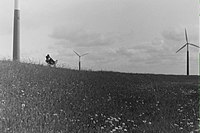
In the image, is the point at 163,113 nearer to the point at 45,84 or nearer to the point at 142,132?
the point at 142,132

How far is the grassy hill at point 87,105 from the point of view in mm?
10531

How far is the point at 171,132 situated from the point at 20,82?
8244 millimetres

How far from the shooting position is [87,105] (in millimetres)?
13195

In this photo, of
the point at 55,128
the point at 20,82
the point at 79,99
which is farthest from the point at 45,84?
the point at 55,128

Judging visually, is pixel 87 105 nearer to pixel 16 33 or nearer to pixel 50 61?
pixel 50 61

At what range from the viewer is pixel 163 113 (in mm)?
13211

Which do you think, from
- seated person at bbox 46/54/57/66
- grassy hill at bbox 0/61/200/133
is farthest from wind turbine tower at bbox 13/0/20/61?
grassy hill at bbox 0/61/200/133

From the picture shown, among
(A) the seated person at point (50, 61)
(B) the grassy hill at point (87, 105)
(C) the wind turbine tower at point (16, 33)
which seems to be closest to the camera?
(B) the grassy hill at point (87, 105)

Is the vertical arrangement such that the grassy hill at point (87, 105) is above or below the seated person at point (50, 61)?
below

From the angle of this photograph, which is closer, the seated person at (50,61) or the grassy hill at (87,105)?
the grassy hill at (87,105)

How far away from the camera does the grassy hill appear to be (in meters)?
10.5

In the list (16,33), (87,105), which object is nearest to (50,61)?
(16,33)

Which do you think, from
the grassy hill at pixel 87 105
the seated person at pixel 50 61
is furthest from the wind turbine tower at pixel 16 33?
the grassy hill at pixel 87 105

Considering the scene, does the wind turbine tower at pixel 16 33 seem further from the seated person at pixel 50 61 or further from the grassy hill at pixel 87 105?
the grassy hill at pixel 87 105
